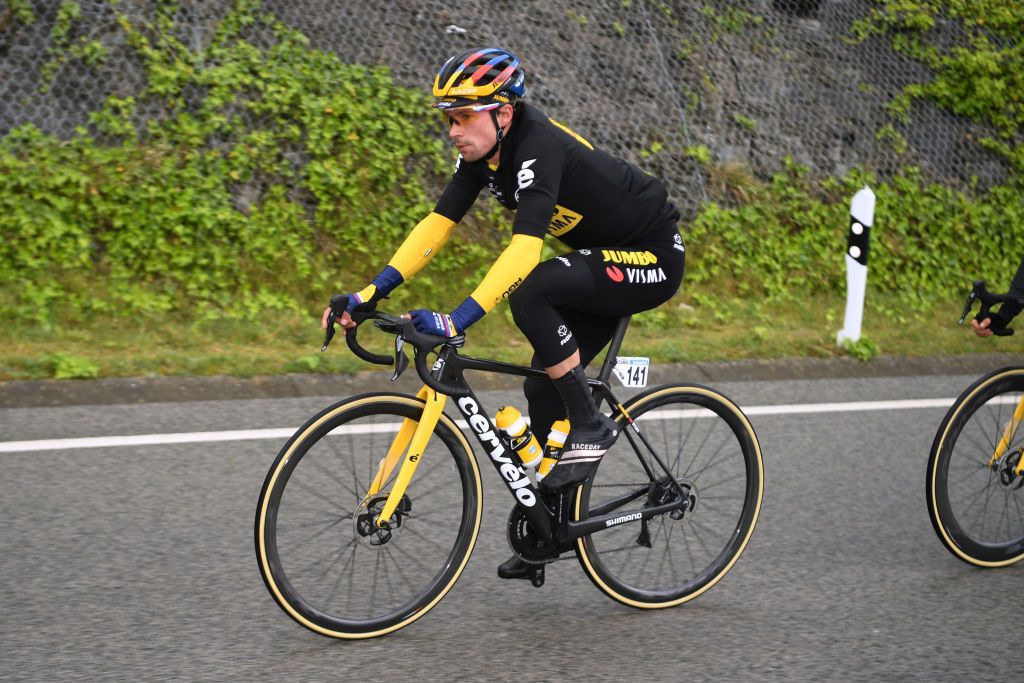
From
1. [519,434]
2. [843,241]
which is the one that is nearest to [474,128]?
[519,434]

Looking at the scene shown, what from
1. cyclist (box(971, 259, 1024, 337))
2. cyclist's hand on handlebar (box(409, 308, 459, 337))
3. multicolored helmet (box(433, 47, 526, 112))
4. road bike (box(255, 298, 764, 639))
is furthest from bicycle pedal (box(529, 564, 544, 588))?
cyclist (box(971, 259, 1024, 337))

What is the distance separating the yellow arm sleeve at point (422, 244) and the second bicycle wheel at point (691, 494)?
3.21 feet

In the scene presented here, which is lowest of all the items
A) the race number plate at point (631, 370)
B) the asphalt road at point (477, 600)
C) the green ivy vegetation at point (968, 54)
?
the asphalt road at point (477, 600)

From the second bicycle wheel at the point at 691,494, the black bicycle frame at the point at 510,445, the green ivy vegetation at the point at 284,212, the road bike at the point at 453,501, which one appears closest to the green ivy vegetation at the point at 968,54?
the green ivy vegetation at the point at 284,212

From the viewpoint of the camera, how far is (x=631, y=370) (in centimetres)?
419

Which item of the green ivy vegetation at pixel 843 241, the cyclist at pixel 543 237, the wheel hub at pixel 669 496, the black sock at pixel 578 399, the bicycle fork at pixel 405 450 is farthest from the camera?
the green ivy vegetation at pixel 843 241

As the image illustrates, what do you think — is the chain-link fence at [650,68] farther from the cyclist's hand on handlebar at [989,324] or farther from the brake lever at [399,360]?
the brake lever at [399,360]

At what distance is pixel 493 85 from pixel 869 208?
16.9 feet

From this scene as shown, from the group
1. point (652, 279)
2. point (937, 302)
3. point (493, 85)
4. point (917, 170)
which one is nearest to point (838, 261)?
point (937, 302)

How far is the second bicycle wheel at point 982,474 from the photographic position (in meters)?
4.66

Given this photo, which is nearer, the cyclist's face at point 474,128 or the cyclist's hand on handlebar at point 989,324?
the cyclist's face at point 474,128

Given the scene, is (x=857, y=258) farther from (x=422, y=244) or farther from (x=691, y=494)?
(x=422, y=244)

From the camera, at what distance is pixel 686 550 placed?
4551mm

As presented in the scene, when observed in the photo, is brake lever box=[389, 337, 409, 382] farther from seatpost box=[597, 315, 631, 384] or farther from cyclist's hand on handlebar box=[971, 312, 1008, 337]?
cyclist's hand on handlebar box=[971, 312, 1008, 337]
